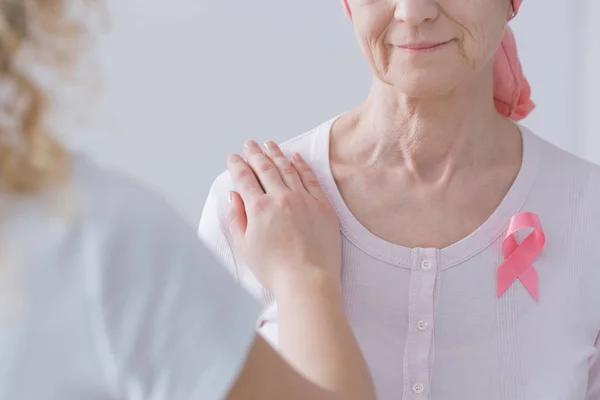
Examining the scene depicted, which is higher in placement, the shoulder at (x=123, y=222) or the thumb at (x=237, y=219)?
the shoulder at (x=123, y=222)

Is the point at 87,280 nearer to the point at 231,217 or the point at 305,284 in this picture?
the point at 305,284

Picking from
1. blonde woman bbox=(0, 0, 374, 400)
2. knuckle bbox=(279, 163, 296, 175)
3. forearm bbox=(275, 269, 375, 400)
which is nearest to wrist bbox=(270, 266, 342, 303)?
forearm bbox=(275, 269, 375, 400)

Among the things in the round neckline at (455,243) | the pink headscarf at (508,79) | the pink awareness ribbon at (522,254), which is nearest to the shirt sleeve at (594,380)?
the pink awareness ribbon at (522,254)

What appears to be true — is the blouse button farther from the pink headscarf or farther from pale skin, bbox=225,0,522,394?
the pink headscarf

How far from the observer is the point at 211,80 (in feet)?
8.10

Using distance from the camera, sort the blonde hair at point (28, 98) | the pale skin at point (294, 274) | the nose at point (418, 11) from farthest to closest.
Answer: the nose at point (418, 11)
the pale skin at point (294, 274)
the blonde hair at point (28, 98)

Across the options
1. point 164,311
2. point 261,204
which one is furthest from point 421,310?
point 164,311

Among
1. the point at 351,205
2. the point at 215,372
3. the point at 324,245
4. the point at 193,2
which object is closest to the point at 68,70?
the point at 215,372

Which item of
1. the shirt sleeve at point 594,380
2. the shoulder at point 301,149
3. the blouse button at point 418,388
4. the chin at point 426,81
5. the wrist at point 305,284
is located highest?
the chin at point 426,81

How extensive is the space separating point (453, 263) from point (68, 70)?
2.97ft

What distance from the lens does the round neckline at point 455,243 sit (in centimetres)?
161

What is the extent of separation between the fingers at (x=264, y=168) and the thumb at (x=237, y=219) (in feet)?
0.16

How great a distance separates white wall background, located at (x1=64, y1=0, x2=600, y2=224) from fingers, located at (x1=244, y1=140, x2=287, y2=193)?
616 millimetres

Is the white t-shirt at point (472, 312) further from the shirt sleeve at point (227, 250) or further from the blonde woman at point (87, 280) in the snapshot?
the blonde woman at point (87, 280)
